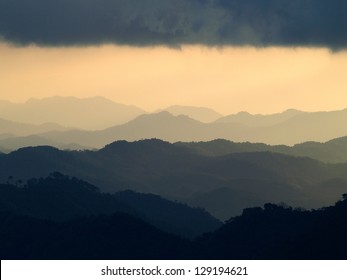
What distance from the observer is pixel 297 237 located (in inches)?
7549

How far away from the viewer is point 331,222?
19412 cm
